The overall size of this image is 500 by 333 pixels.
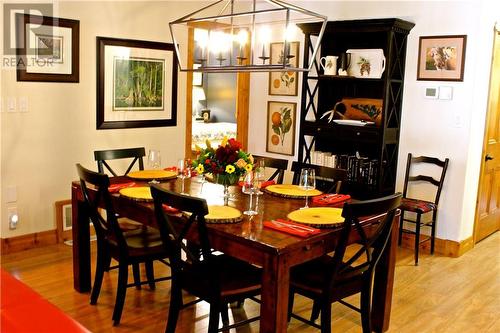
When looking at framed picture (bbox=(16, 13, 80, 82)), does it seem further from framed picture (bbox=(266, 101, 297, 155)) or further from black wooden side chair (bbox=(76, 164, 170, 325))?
framed picture (bbox=(266, 101, 297, 155))

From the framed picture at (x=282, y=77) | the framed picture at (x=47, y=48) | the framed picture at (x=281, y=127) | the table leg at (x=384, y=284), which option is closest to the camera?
the table leg at (x=384, y=284)

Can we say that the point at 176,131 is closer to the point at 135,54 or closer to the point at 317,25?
the point at 135,54

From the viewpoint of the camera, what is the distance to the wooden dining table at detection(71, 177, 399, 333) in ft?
7.84

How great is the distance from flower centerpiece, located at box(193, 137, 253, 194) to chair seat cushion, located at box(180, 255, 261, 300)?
498mm

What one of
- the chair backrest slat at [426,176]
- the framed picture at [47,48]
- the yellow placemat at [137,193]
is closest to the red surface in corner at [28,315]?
the yellow placemat at [137,193]

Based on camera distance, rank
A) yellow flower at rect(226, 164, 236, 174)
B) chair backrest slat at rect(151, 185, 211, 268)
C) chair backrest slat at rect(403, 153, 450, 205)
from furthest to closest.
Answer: chair backrest slat at rect(403, 153, 450, 205) < yellow flower at rect(226, 164, 236, 174) < chair backrest slat at rect(151, 185, 211, 268)

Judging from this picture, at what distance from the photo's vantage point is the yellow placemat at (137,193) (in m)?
3.07

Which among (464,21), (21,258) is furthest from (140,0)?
(464,21)

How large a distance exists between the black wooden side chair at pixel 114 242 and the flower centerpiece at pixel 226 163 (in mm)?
565

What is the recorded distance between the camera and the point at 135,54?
5.04 m

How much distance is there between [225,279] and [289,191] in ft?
2.86

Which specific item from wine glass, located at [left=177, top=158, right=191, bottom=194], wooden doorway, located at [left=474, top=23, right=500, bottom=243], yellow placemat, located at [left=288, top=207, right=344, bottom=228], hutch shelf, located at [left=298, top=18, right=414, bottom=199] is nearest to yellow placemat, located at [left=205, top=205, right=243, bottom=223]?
yellow placemat, located at [left=288, top=207, right=344, bottom=228]

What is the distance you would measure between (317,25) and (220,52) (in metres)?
2.01

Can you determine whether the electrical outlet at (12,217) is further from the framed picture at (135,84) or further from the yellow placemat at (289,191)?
the yellow placemat at (289,191)
